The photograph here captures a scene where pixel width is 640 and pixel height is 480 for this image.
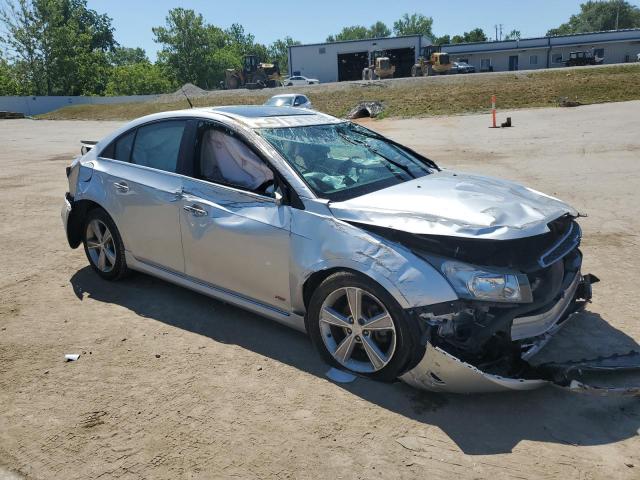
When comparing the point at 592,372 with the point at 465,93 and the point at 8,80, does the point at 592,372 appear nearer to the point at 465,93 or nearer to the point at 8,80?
the point at 465,93

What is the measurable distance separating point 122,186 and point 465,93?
29.1m

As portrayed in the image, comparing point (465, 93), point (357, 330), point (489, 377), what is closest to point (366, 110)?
point (465, 93)

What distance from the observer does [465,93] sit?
30.8 metres

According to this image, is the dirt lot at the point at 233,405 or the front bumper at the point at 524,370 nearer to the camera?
the dirt lot at the point at 233,405

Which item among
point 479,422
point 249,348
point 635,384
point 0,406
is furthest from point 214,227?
point 635,384

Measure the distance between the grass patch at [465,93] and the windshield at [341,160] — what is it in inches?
925

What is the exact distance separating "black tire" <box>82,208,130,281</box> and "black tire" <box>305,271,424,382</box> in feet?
7.42

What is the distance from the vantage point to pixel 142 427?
3.04 m

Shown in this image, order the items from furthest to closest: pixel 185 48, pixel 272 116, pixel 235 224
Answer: pixel 185 48
pixel 272 116
pixel 235 224

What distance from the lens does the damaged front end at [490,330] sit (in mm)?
2975

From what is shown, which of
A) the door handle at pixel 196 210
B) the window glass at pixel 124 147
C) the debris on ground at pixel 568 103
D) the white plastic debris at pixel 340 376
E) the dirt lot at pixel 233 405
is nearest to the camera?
the dirt lot at pixel 233 405

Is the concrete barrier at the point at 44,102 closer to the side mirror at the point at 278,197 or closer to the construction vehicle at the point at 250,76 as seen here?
the construction vehicle at the point at 250,76

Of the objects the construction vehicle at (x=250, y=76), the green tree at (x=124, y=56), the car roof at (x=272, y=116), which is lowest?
the car roof at (x=272, y=116)

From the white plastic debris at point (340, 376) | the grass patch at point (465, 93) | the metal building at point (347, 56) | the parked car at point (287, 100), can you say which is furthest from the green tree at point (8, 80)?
the white plastic debris at point (340, 376)
